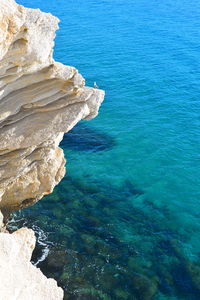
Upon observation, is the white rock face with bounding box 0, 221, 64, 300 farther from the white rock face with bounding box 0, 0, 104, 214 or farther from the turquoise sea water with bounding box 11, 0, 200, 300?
the turquoise sea water with bounding box 11, 0, 200, 300

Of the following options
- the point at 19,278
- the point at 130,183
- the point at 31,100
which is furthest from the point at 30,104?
the point at 130,183

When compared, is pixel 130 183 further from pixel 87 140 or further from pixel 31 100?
pixel 31 100

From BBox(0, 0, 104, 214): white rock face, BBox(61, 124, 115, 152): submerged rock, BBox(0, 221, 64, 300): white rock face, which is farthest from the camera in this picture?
BBox(61, 124, 115, 152): submerged rock

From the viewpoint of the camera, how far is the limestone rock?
14.9 meters

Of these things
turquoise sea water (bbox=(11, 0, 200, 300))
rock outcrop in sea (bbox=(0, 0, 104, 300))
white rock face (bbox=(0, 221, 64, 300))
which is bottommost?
turquoise sea water (bbox=(11, 0, 200, 300))

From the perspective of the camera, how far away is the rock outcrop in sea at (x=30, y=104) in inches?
672

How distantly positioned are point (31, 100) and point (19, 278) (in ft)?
28.5

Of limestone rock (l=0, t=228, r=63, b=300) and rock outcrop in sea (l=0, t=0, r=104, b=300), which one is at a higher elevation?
rock outcrop in sea (l=0, t=0, r=104, b=300)

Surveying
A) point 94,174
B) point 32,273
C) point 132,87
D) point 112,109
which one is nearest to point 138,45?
point 132,87

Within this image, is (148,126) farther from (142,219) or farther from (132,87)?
(142,219)

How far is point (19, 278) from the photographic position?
15.7 m

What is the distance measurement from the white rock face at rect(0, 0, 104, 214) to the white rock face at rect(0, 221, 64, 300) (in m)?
5.66

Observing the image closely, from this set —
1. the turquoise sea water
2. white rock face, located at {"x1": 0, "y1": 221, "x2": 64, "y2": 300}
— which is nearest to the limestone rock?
white rock face, located at {"x1": 0, "y1": 221, "x2": 64, "y2": 300}

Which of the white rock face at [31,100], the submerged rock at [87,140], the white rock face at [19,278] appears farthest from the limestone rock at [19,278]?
the submerged rock at [87,140]
